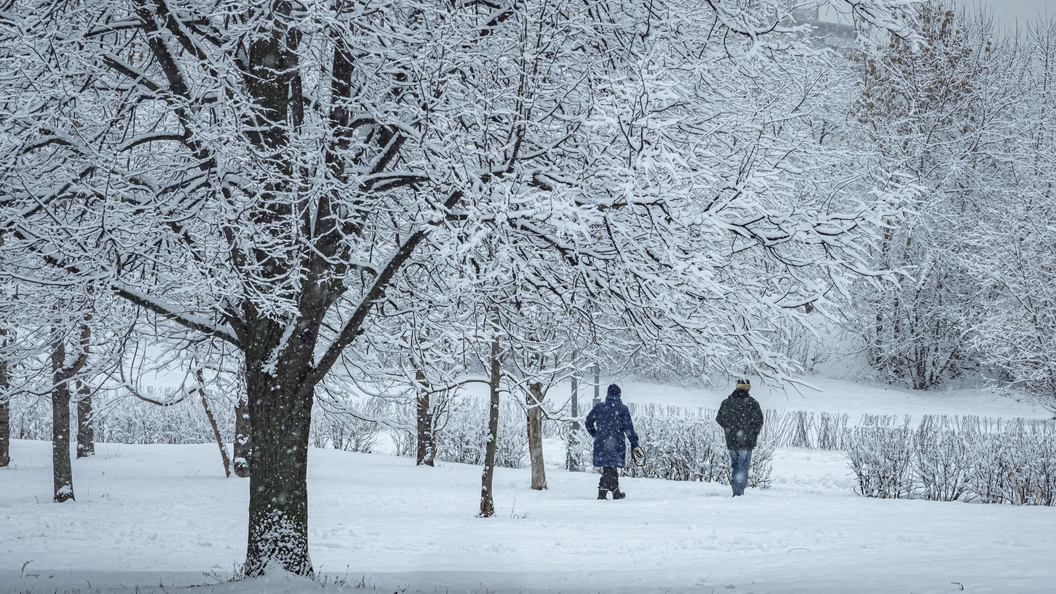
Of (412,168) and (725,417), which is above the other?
(412,168)

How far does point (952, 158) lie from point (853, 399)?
7889 millimetres

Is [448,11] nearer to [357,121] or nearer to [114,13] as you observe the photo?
[357,121]

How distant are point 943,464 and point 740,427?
2.98 m

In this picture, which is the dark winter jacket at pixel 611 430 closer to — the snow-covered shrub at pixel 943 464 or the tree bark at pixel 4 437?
the snow-covered shrub at pixel 943 464

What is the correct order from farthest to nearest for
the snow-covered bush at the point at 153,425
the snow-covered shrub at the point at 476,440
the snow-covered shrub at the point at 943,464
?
the snow-covered bush at the point at 153,425, the snow-covered shrub at the point at 476,440, the snow-covered shrub at the point at 943,464

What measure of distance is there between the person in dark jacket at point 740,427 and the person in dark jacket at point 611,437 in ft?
4.26

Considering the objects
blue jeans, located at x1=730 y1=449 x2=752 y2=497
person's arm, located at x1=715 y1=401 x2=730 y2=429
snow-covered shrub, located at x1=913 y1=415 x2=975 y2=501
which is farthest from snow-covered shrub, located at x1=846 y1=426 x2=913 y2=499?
person's arm, located at x1=715 y1=401 x2=730 y2=429

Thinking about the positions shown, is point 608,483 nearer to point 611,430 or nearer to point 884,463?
point 611,430

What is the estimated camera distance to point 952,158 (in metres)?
23.3

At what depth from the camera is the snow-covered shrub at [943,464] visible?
10.8m

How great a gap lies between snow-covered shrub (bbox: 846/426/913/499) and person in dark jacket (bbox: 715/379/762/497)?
1.82 meters

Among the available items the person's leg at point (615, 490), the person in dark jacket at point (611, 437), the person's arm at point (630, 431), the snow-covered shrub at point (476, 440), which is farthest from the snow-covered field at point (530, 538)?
the snow-covered shrub at point (476, 440)

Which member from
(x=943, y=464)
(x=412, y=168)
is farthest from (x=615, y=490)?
(x=412, y=168)

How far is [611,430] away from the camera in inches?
432
